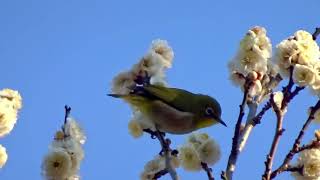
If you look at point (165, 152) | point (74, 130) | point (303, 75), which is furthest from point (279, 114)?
point (74, 130)

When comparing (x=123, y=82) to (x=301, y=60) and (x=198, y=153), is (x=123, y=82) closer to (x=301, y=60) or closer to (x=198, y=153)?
(x=198, y=153)

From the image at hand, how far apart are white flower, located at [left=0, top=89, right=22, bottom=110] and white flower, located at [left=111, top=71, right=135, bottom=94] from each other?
41.7 inches

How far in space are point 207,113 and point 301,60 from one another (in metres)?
1.36

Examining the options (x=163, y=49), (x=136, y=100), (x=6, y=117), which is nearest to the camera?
(x=6, y=117)

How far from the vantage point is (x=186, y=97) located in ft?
19.6

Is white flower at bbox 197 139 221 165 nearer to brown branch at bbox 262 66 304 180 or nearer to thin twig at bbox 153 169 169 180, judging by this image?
thin twig at bbox 153 169 169 180

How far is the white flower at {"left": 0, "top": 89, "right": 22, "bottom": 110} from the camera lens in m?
4.63

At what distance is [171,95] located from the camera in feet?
18.7

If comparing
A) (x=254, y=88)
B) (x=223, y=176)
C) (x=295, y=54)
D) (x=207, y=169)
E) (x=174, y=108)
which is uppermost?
(x=174, y=108)

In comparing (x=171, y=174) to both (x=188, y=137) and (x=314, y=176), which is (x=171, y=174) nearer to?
(x=188, y=137)

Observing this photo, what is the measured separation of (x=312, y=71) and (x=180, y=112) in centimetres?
158

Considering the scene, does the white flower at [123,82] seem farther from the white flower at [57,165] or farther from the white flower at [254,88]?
the white flower at [57,165]

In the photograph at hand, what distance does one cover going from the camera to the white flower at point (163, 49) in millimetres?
5574

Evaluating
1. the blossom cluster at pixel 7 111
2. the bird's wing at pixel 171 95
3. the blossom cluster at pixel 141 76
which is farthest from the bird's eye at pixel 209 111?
the blossom cluster at pixel 7 111
